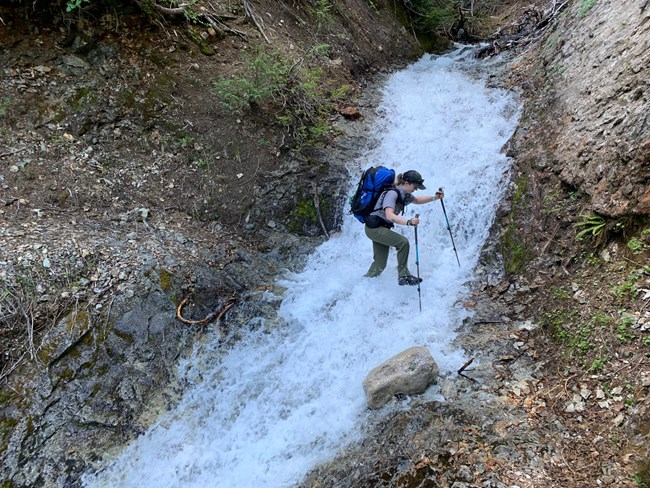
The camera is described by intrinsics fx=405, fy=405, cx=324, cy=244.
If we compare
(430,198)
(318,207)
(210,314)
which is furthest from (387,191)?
(210,314)

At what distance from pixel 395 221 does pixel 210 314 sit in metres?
3.53

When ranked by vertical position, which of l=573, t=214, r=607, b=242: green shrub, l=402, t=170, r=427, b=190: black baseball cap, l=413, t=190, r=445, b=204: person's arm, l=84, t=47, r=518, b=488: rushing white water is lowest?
l=84, t=47, r=518, b=488: rushing white water

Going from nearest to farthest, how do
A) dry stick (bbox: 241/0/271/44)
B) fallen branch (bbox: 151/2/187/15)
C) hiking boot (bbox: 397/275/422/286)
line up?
hiking boot (bbox: 397/275/422/286) → fallen branch (bbox: 151/2/187/15) → dry stick (bbox: 241/0/271/44)

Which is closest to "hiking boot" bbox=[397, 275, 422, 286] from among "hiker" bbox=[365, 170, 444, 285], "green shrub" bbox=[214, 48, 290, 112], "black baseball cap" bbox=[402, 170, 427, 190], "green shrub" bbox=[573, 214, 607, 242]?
"hiker" bbox=[365, 170, 444, 285]

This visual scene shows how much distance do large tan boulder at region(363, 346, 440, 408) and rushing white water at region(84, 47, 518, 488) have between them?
1.14ft

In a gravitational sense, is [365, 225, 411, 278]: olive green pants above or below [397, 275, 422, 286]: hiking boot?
above

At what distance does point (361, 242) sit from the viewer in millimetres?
8867

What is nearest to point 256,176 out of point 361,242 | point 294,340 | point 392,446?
point 361,242

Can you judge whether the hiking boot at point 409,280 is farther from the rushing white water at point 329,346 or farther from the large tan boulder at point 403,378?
the large tan boulder at point 403,378

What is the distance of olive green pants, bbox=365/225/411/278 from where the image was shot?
704cm

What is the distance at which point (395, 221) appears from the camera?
21.1 feet

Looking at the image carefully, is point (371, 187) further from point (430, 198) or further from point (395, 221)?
point (430, 198)

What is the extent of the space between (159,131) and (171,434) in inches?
230

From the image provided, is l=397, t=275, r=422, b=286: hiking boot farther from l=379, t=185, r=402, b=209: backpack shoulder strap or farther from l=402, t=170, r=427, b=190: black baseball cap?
l=402, t=170, r=427, b=190: black baseball cap
